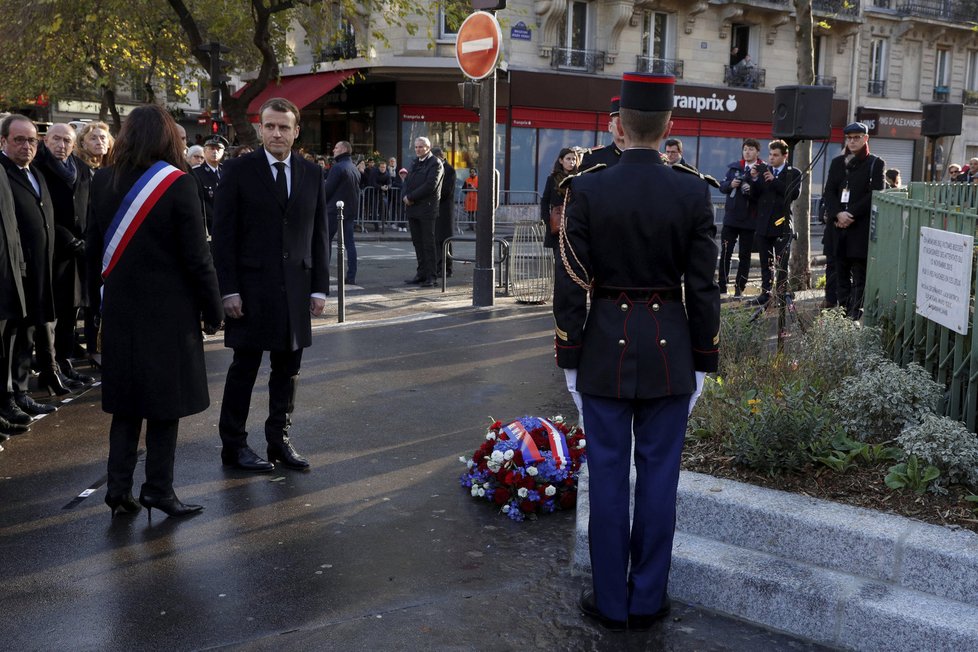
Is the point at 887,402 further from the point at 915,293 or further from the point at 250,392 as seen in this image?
the point at 250,392

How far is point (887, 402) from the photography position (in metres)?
4.94

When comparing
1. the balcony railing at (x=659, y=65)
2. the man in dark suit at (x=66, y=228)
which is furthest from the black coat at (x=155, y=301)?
the balcony railing at (x=659, y=65)

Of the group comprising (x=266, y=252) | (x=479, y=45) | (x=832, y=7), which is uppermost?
(x=832, y=7)

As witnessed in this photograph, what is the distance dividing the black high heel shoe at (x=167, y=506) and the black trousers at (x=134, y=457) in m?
0.02

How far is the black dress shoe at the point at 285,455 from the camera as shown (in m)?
6.13

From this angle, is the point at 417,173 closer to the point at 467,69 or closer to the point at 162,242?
the point at 467,69

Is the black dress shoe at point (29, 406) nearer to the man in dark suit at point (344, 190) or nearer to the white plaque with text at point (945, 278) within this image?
the white plaque with text at point (945, 278)

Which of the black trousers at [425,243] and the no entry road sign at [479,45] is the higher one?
the no entry road sign at [479,45]

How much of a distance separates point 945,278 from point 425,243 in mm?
9953

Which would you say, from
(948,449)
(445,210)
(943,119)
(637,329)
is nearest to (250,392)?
(637,329)

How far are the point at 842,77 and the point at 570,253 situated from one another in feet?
121

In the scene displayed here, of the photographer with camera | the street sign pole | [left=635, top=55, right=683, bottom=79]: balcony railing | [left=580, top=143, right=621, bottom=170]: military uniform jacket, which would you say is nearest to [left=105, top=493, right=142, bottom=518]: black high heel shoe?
[left=580, top=143, right=621, bottom=170]: military uniform jacket

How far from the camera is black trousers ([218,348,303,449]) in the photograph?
19.8 feet

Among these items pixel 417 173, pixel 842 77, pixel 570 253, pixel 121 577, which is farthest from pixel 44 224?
pixel 842 77
